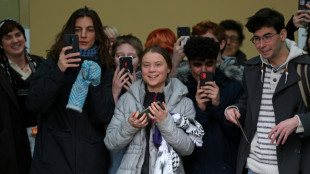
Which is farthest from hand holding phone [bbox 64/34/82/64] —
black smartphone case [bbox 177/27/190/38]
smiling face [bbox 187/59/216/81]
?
black smartphone case [bbox 177/27/190/38]

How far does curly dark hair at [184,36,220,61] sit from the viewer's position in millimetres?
3355

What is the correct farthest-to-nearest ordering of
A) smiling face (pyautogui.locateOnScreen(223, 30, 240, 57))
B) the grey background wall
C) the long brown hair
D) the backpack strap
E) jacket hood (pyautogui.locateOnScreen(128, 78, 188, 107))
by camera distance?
the grey background wall
smiling face (pyautogui.locateOnScreen(223, 30, 240, 57))
the long brown hair
jacket hood (pyautogui.locateOnScreen(128, 78, 188, 107))
the backpack strap

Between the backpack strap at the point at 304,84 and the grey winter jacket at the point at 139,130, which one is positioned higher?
the backpack strap at the point at 304,84

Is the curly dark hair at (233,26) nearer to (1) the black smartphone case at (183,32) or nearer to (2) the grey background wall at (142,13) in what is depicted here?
(2) the grey background wall at (142,13)

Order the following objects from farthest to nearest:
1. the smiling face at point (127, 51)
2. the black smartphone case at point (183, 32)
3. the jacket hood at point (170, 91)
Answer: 1. the black smartphone case at point (183, 32)
2. the smiling face at point (127, 51)
3. the jacket hood at point (170, 91)

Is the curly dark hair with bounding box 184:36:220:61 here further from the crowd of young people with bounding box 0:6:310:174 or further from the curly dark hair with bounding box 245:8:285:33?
the curly dark hair with bounding box 245:8:285:33

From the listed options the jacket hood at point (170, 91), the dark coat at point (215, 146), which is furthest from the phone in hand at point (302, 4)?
the jacket hood at point (170, 91)

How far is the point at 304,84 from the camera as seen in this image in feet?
9.55

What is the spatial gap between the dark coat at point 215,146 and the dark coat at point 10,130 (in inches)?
50.3

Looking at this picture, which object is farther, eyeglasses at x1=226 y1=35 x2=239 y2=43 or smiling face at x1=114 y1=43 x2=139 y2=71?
eyeglasses at x1=226 y1=35 x2=239 y2=43

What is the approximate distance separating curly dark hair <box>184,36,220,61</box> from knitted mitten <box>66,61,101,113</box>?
26.0 inches

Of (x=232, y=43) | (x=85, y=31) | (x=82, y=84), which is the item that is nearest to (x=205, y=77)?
(x=82, y=84)

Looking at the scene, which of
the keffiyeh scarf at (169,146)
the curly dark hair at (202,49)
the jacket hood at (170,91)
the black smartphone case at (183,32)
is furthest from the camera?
the black smartphone case at (183,32)

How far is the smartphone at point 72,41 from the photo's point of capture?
3.20m
